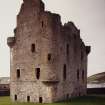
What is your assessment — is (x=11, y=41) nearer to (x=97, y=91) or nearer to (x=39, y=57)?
(x=39, y=57)

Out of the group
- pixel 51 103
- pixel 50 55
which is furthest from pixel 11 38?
pixel 51 103

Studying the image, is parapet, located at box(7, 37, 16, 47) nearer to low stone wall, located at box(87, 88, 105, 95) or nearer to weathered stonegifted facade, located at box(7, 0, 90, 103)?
weathered stonegifted facade, located at box(7, 0, 90, 103)

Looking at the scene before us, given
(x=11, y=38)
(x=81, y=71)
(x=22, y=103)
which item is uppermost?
(x=11, y=38)

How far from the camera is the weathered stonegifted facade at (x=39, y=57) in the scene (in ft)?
121

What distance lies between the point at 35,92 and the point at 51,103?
2366 millimetres

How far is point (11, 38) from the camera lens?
40562 mm

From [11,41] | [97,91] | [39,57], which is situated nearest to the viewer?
[39,57]

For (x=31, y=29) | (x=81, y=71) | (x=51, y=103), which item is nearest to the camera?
(x=51, y=103)

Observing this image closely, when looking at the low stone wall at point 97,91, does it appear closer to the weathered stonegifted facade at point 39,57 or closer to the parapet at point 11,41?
the weathered stonegifted facade at point 39,57

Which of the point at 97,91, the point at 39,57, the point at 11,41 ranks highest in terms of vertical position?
the point at 11,41

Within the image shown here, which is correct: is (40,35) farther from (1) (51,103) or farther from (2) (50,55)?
(1) (51,103)

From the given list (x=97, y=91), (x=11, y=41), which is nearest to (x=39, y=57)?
(x=11, y=41)

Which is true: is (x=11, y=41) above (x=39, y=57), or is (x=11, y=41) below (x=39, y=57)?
above

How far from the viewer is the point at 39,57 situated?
123 ft
